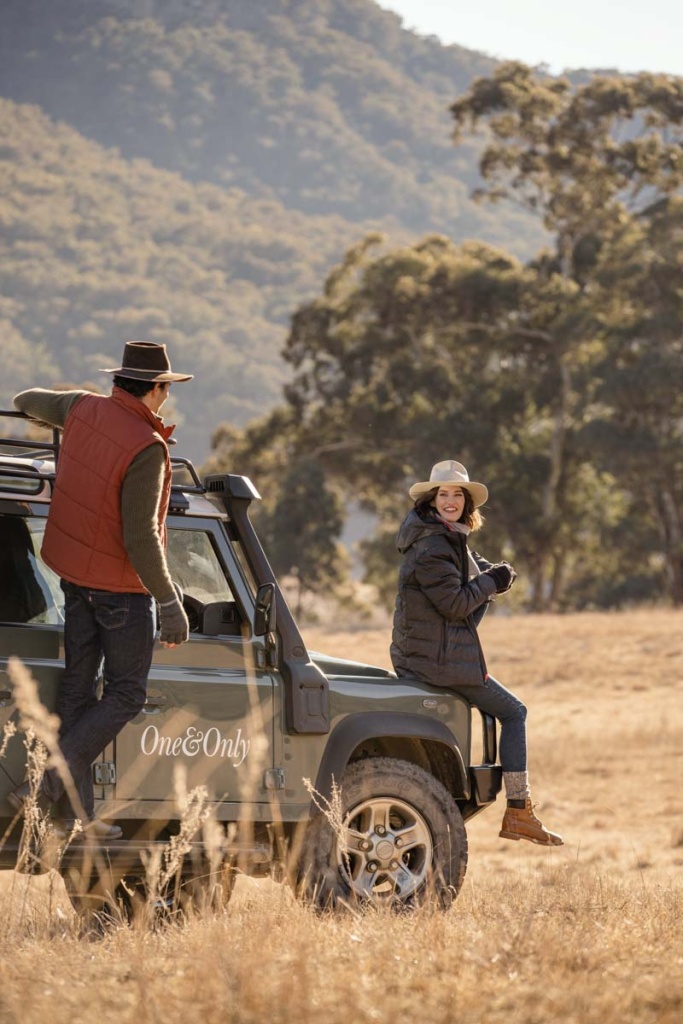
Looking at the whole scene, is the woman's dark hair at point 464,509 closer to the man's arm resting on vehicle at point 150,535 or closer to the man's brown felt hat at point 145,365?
the man's brown felt hat at point 145,365

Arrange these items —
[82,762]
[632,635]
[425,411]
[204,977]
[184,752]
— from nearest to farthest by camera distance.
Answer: [204,977] < [82,762] < [184,752] < [632,635] < [425,411]

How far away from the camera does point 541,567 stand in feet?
155

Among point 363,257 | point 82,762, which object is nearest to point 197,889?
point 82,762

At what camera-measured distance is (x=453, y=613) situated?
22.9 feet

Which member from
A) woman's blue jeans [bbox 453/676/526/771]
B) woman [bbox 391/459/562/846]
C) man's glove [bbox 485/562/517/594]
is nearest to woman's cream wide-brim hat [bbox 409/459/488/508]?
woman [bbox 391/459/562/846]

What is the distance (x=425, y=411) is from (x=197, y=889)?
4031cm

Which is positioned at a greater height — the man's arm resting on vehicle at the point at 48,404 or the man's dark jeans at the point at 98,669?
the man's arm resting on vehicle at the point at 48,404

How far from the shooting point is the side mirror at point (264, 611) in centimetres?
629

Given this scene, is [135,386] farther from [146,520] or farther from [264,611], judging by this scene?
[264,611]

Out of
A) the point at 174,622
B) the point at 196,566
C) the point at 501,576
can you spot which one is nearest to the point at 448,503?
the point at 501,576

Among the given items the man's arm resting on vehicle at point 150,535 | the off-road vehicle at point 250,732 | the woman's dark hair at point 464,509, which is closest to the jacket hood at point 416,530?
the woman's dark hair at point 464,509

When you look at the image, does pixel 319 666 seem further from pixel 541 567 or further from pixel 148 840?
pixel 541 567

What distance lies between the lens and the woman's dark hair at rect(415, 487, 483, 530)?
7.34m

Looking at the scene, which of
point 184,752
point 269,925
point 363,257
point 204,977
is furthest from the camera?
point 363,257
